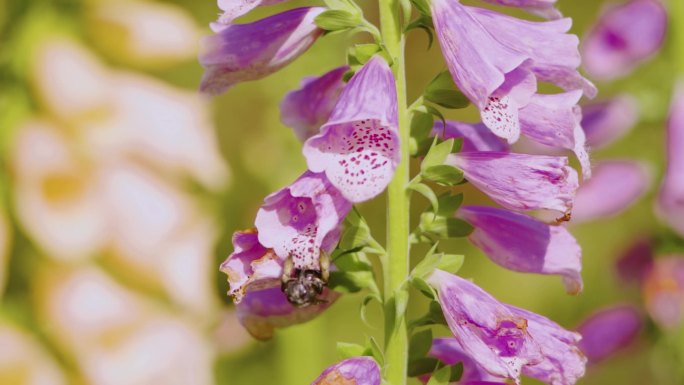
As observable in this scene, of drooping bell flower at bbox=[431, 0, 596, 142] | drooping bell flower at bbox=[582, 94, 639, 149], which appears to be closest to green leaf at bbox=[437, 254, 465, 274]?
drooping bell flower at bbox=[431, 0, 596, 142]

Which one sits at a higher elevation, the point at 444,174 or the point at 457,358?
the point at 444,174

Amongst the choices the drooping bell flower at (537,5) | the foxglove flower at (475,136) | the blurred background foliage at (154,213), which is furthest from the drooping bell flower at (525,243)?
the blurred background foliage at (154,213)

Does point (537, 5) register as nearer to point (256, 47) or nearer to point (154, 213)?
point (256, 47)

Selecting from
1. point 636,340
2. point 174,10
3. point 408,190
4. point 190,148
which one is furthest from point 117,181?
point 408,190

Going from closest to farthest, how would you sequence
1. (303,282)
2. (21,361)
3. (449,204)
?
1. (303,282)
2. (449,204)
3. (21,361)

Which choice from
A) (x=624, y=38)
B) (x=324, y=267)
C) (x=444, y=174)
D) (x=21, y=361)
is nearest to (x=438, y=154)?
(x=444, y=174)

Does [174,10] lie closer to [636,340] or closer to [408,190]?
[636,340]

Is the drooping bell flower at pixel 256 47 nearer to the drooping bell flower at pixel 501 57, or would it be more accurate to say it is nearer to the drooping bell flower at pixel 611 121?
the drooping bell flower at pixel 501 57
